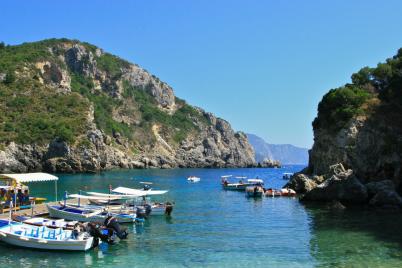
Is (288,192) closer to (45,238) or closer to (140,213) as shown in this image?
(140,213)

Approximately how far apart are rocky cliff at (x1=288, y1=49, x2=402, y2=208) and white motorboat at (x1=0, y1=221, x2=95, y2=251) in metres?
34.3

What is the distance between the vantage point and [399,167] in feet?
173

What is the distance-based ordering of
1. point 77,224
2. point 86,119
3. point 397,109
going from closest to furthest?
point 77,224, point 397,109, point 86,119

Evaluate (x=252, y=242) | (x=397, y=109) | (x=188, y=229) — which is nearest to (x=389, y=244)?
(x=252, y=242)

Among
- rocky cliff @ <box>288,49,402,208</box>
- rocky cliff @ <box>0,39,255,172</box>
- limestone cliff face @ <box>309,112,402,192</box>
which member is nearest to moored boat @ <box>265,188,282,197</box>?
rocky cliff @ <box>288,49,402,208</box>

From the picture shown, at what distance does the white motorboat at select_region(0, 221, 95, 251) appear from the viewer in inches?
1057

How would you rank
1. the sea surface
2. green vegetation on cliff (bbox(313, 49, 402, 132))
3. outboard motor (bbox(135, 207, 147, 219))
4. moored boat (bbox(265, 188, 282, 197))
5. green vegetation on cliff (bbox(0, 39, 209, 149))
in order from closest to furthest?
the sea surface
outboard motor (bbox(135, 207, 147, 219))
green vegetation on cliff (bbox(313, 49, 402, 132))
moored boat (bbox(265, 188, 282, 197))
green vegetation on cliff (bbox(0, 39, 209, 149))

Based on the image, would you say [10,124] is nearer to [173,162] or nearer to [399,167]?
[173,162]

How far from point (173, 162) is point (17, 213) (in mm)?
154240

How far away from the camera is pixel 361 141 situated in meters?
59.2

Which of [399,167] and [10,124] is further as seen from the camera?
[10,124]

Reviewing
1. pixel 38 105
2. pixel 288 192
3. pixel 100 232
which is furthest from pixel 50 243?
pixel 38 105

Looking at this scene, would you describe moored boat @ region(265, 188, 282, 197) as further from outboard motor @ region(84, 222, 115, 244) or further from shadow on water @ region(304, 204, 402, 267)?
outboard motor @ region(84, 222, 115, 244)

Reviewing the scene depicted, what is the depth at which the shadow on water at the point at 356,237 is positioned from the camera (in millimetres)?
25422
